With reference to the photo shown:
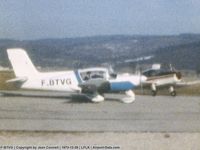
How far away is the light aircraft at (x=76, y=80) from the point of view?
13.9 m

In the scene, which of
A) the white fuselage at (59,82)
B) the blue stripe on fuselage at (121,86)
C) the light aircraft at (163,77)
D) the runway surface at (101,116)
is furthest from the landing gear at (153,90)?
the white fuselage at (59,82)

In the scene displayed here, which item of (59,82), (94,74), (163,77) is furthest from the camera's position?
(163,77)

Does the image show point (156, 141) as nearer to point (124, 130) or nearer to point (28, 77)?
point (124, 130)

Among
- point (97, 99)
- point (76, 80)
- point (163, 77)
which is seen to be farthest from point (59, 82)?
point (163, 77)

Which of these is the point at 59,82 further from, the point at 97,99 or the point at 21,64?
the point at 97,99

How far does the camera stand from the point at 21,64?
591 inches

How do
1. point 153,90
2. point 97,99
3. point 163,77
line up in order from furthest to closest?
point 163,77 → point 153,90 → point 97,99

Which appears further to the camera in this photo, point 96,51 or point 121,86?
point 96,51

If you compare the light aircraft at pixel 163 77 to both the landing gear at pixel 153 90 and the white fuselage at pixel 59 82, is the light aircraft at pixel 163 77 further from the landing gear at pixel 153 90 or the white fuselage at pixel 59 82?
the white fuselage at pixel 59 82

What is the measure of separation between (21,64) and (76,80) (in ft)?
7.01

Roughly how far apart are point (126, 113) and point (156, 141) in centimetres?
355

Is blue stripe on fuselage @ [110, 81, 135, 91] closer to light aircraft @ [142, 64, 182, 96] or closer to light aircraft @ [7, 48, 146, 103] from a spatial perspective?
light aircraft @ [7, 48, 146, 103]

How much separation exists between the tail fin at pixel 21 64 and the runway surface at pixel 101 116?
181 cm

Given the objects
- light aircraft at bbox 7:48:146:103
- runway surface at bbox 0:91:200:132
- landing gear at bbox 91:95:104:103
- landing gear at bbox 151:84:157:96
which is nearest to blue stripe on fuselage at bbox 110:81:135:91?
light aircraft at bbox 7:48:146:103
